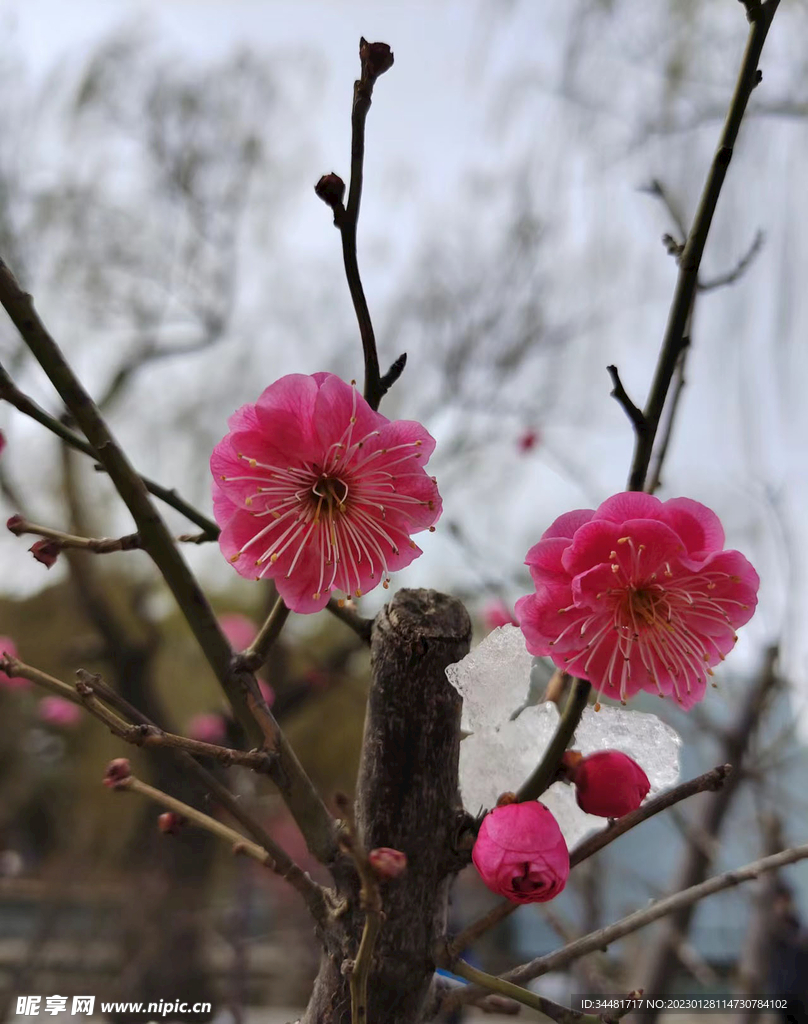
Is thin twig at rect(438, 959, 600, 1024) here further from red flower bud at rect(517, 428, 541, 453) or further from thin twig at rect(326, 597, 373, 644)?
red flower bud at rect(517, 428, 541, 453)

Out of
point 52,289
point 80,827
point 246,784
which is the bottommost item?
point 246,784

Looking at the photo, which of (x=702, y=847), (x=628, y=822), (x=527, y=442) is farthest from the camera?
(x=527, y=442)

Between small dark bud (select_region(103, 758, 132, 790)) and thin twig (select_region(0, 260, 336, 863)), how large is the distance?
2.4 inches

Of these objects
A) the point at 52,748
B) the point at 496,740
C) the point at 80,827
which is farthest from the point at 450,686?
the point at 52,748

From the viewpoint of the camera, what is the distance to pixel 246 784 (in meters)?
1.65

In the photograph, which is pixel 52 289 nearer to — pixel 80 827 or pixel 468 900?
pixel 80 827

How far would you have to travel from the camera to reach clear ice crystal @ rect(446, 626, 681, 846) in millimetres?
436

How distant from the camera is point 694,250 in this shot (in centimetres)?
40

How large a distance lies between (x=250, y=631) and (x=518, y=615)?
266cm

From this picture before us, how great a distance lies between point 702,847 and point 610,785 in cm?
132

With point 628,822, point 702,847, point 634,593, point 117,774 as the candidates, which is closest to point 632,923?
point 628,822

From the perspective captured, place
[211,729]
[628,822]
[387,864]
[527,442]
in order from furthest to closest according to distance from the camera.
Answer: [211,729] → [527,442] → [628,822] → [387,864]

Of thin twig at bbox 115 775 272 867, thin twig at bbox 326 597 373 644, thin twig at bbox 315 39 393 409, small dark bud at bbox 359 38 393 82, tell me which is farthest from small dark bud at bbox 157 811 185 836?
small dark bud at bbox 359 38 393 82

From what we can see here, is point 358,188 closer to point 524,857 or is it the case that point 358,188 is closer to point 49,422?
point 49,422
